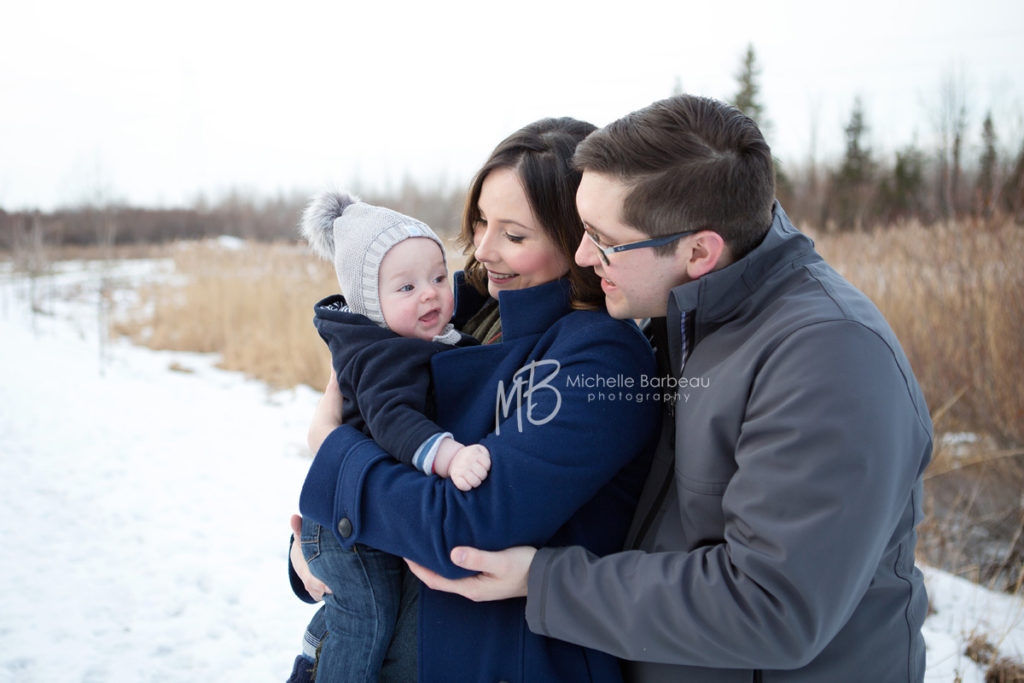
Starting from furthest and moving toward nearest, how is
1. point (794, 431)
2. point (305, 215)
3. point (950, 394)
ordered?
point (950, 394), point (305, 215), point (794, 431)

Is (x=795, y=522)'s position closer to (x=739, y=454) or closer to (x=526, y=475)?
(x=739, y=454)

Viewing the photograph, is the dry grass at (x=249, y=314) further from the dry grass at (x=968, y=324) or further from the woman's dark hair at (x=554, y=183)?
the woman's dark hair at (x=554, y=183)

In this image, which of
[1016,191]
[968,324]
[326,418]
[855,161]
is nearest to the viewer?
[326,418]

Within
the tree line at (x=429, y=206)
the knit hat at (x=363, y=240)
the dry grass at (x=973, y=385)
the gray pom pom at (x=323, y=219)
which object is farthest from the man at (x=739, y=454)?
the tree line at (x=429, y=206)

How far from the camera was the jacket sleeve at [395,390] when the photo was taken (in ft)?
5.38

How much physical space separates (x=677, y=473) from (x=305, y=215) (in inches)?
61.1

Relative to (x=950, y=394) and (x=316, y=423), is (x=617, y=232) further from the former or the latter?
(x=950, y=394)

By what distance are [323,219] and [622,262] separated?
1.15 meters

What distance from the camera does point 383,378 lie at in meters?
1.79

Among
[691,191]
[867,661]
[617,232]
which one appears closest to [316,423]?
[617,232]

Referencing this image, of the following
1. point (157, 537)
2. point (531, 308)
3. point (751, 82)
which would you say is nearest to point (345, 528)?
point (531, 308)

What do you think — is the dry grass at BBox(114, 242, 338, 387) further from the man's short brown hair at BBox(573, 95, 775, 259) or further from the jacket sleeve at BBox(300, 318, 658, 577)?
the man's short brown hair at BBox(573, 95, 775, 259)

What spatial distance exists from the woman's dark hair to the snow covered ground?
7.27 ft

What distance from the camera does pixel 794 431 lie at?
1125 mm
